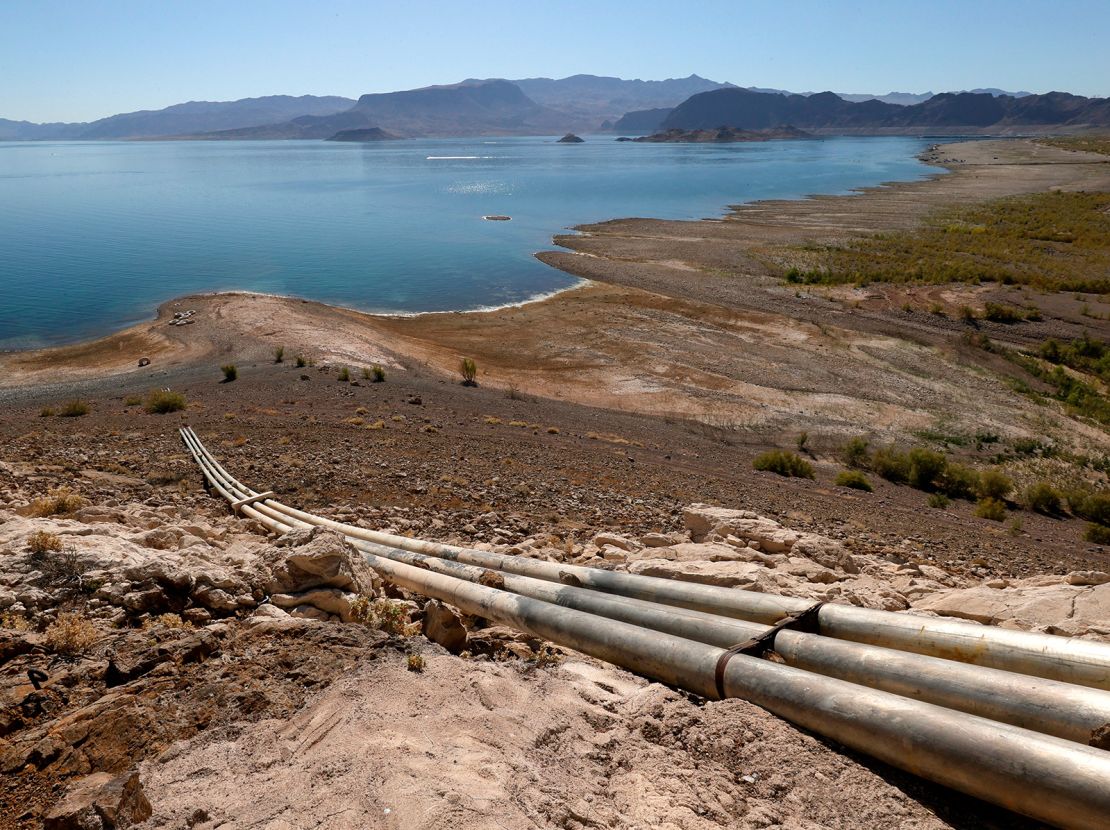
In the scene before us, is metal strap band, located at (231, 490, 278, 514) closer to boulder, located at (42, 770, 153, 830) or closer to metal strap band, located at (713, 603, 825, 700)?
boulder, located at (42, 770, 153, 830)

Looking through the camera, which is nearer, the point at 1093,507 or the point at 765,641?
the point at 765,641

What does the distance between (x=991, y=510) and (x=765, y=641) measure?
1215cm

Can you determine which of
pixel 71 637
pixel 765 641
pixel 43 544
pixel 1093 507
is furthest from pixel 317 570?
pixel 1093 507

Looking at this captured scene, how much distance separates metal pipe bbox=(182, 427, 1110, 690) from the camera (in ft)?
14.2

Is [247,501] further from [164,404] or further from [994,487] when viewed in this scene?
[994,487]

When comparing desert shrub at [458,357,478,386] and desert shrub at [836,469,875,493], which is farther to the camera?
desert shrub at [458,357,478,386]

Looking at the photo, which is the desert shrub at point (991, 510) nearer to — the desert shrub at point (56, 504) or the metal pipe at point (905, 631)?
the metal pipe at point (905, 631)

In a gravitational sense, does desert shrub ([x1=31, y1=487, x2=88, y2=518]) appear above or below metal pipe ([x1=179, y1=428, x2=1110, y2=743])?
below

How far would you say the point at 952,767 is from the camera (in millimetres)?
3537

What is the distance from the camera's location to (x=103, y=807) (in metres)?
3.48

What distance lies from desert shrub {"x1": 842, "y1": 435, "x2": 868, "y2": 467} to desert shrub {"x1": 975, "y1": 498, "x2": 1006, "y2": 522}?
11.1ft

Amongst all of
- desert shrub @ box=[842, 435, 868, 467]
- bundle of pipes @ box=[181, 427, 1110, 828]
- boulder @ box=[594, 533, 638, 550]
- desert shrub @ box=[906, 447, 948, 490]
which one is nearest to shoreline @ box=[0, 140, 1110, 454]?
desert shrub @ box=[842, 435, 868, 467]

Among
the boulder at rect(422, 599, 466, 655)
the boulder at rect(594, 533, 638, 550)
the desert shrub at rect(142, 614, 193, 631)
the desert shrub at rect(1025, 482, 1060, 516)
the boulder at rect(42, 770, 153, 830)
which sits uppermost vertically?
the boulder at rect(42, 770, 153, 830)

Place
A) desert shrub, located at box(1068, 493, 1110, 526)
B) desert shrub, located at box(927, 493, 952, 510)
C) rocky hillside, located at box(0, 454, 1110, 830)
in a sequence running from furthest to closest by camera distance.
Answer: desert shrub, located at box(927, 493, 952, 510) → desert shrub, located at box(1068, 493, 1110, 526) → rocky hillside, located at box(0, 454, 1110, 830)
